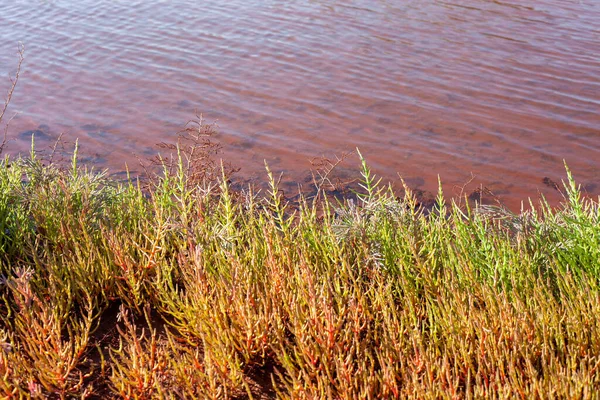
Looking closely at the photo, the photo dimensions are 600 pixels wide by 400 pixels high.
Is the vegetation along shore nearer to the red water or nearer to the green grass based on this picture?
the green grass

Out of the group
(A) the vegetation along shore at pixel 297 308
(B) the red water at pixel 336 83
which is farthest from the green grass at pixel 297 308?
(B) the red water at pixel 336 83

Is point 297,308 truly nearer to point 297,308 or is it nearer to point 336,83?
point 297,308

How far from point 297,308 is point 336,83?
6510 millimetres

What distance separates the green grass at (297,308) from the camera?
2.69 metres

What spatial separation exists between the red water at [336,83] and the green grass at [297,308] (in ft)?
9.52

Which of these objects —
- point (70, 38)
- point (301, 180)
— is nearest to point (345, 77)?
point (301, 180)

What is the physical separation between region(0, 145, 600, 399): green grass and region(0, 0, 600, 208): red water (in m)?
2.90

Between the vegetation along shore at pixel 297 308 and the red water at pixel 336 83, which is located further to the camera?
the red water at pixel 336 83

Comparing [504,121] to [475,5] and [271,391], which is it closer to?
[475,5]

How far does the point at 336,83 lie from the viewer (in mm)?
8977

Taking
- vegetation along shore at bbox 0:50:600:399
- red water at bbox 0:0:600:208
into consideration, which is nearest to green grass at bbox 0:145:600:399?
vegetation along shore at bbox 0:50:600:399

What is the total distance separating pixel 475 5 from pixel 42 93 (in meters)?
7.43

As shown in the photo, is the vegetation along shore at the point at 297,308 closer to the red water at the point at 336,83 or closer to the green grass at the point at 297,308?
the green grass at the point at 297,308

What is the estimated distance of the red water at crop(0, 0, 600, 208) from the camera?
721cm
